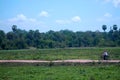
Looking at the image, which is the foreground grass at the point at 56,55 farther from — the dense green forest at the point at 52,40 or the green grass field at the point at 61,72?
the dense green forest at the point at 52,40

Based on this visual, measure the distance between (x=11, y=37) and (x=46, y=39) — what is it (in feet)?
50.2

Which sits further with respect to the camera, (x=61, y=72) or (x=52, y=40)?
(x=52, y=40)

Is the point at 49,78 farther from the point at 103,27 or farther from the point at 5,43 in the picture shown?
the point at 103,27

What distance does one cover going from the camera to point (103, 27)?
396ft

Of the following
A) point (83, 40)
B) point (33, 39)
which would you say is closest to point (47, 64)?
point (33, 39)

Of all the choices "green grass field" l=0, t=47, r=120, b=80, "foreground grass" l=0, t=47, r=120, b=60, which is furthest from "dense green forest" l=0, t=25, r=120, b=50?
"green grass field" l=0, t=47, r=120, b=80

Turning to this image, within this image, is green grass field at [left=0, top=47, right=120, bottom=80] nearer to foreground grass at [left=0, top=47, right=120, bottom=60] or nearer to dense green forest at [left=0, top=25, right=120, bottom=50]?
foreground grass at [left=0, top=47, right=120, bottom=60]

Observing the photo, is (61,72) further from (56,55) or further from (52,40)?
(52,40)

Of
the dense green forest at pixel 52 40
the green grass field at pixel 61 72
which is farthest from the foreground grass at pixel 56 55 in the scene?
the dense green forest at pixel 52 40

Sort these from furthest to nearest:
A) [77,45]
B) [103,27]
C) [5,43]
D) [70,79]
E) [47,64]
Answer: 1. [103,27]
2. [77,45]
3. [5,43]
4. [47,64]
5. [70,79]

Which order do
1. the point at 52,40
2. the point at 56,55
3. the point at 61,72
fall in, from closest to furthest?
the point at 61,72 < the point at 56,55 < the point at 52,40

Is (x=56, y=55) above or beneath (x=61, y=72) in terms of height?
above

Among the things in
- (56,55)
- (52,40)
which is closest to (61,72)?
(56,55)

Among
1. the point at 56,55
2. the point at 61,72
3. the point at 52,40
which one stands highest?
the point at 52,40
